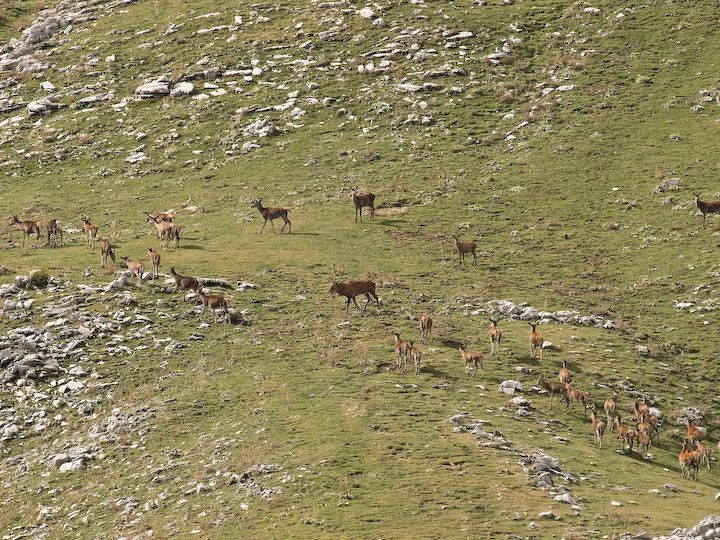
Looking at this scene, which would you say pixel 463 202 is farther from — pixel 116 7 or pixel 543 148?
pixel 116 7

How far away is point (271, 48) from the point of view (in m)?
77.8

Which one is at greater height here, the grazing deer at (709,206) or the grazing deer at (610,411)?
the grazing deer at (709,206)

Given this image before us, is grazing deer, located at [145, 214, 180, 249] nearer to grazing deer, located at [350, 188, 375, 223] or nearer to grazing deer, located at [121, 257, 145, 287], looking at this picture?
grazing deer, located at [121, 257, 145, 287]

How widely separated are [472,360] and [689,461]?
7.71 m

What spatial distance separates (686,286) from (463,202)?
15878mm

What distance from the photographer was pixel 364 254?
4803 centimetres

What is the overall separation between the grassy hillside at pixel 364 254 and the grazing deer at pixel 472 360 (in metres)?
0.58

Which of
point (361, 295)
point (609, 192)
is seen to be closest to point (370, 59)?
point (609, 192)

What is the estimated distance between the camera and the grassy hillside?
25031 mm

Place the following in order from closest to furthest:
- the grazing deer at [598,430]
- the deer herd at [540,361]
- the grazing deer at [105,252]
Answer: the grazing deer at [598,430] < the deer herd at [540,361] < the grazing deer at [105,252]

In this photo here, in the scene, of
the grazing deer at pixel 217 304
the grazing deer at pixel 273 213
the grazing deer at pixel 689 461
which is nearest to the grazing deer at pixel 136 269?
the grazing deer at pixel 217 304

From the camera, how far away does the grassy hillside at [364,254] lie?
25.0 meters

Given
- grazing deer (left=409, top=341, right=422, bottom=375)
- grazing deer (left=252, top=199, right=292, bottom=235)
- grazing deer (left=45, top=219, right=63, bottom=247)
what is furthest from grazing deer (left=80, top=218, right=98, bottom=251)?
grazing deer (left=409, top=341, right=422, bottom=375)

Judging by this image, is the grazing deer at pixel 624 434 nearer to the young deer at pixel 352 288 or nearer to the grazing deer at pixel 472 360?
the grazing deer at pixel 472 360
